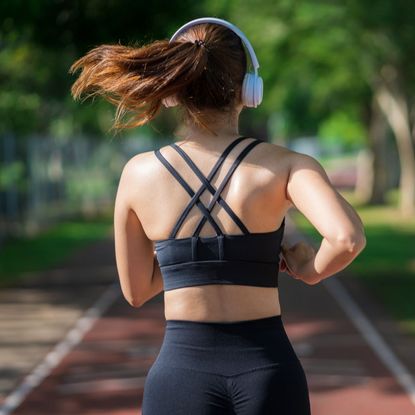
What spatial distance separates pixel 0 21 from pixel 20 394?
605 cm

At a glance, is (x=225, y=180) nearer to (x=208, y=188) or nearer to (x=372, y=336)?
(x=208, y=188)

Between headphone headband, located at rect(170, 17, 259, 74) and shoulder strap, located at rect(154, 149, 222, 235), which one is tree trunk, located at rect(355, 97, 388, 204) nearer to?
headphone headband, located at rect(170, 17, 259, 74)

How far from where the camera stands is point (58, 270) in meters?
17.1

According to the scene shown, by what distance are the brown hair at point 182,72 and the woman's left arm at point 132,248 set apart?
185 mm

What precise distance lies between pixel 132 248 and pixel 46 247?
61.5 feet

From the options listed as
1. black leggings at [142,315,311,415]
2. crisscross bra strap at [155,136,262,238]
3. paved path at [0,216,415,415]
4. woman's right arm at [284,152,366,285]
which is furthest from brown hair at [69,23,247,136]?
paved path at [0,216,415,415]


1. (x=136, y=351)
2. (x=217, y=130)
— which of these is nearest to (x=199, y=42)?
(x=217, y=130)

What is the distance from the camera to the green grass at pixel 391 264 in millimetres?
13023

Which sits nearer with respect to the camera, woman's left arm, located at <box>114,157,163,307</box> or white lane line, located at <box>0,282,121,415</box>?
woman's left arm, located at <box>114,157,163,307</box>

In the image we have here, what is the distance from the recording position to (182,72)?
2.71 m

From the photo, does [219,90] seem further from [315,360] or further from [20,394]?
[315,360]

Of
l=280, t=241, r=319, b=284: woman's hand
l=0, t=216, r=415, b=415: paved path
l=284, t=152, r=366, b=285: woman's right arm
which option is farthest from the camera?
l=0, t=216, r=415, b=415: paved path

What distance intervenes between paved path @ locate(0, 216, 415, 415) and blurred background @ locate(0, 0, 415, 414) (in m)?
0.15

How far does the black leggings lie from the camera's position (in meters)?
2.66
